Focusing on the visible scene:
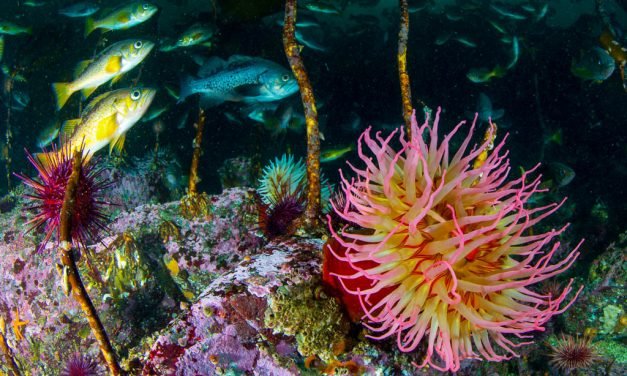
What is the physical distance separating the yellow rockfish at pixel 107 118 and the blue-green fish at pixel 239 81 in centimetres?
150

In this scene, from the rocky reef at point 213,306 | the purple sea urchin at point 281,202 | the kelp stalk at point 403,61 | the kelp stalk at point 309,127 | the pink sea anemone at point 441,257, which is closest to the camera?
the pink sea anemone at point 441,257

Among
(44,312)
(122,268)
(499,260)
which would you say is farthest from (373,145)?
(44,312)

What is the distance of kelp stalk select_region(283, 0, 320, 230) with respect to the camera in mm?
3096

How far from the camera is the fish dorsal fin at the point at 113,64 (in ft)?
17.4

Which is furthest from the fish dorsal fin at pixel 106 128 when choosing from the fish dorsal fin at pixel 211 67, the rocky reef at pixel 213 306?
the fish dorsal fin at pixel 211 67

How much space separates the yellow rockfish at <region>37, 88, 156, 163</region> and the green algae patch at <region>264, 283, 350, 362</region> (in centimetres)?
285

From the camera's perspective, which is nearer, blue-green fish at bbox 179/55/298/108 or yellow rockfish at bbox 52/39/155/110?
Result: yellow rockfish at bbox 52/39/155/110

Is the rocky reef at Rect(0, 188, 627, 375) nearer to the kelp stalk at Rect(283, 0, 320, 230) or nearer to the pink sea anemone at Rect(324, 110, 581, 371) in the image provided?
the kelp stalk at Rect(283, 0, 320, 230)

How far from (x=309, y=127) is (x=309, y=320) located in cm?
148

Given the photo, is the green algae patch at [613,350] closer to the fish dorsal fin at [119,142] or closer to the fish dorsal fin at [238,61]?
the fish dorsal fin at [238,61]

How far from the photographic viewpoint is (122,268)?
4203mm

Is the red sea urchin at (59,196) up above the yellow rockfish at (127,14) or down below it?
above

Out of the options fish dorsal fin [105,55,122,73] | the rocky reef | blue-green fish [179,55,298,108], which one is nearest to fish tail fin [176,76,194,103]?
blue-green fish [179,55,298,108]

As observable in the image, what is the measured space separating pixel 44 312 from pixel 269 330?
11.0 feet
